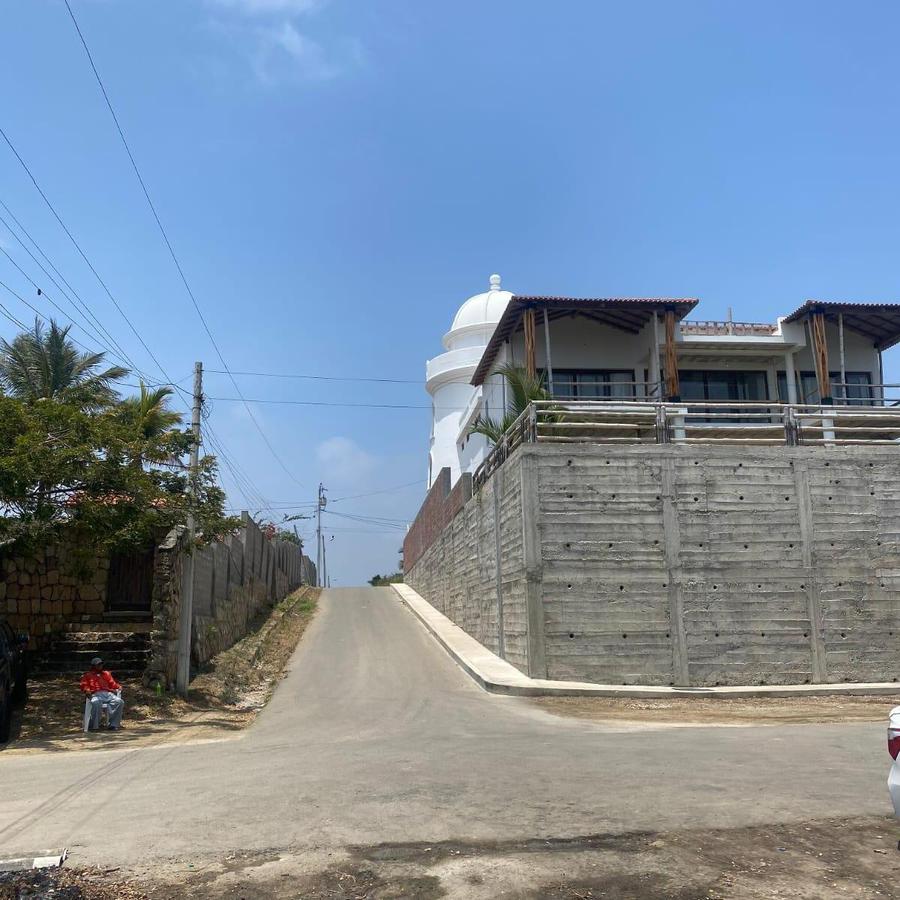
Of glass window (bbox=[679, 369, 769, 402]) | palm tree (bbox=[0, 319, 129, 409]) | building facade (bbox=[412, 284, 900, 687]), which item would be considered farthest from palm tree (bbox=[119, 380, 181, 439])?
glass window (bbox=[679, 369, 769, 402])

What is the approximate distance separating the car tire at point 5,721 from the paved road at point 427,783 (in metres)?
1.30

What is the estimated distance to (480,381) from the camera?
2927 centimetres

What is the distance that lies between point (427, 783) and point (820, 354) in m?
20.1

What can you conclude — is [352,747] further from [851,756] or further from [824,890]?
[824,890]

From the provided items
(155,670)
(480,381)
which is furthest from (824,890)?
(480,381)

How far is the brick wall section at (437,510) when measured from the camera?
25.6 m

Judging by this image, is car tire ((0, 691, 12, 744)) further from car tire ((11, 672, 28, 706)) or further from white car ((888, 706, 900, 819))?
white car ((888, 706, 900, 819))

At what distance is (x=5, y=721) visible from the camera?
11734 mm

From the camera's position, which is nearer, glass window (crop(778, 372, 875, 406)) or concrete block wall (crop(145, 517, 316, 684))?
concrete block wall (crop(145, 517, 316, 684))

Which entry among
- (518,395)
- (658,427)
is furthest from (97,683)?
(658,427)

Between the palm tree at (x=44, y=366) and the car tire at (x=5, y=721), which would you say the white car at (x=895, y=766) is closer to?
the car tire at (x=5, y=721)

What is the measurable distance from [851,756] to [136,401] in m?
17.4

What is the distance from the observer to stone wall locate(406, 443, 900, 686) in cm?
1612

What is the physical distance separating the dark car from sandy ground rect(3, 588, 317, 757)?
0.26m
